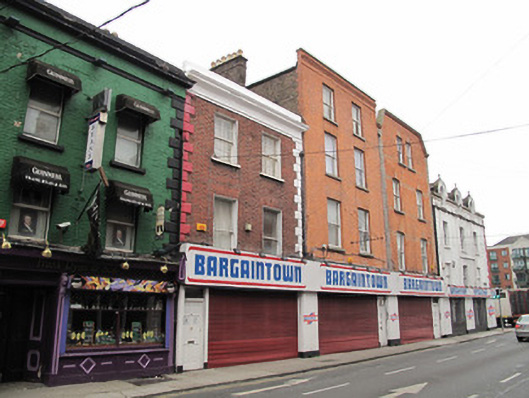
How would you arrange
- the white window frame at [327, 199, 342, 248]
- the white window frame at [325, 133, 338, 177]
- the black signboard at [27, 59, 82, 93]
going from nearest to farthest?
the black signboard at [27, 59, 82, 93]
the white window frame at [327, 199, 342, 248]
the white window frame at [325, 133, 338, 177]

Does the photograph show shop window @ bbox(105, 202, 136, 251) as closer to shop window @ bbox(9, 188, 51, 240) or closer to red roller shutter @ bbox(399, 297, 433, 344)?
shop window @ bbox(9, 188, 51, 240)

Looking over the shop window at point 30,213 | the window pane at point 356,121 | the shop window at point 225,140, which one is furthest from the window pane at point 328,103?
the shop window at point 30,213

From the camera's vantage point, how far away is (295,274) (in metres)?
17.7

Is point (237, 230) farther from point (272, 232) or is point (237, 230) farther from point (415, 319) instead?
point (415, 319)

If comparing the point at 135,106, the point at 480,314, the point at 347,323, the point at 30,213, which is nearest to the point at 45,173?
the point at 30,213

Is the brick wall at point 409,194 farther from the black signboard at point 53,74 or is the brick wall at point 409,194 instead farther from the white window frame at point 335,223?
the black signboard at point 53,74

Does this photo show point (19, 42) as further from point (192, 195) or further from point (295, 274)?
point (295, 274)

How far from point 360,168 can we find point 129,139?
14463mm

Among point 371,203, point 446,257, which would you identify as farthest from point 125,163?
point 446,257

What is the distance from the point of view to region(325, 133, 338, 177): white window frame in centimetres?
2177

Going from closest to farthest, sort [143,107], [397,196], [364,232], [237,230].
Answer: [143,107], [237,230], [364,232], [397,196]

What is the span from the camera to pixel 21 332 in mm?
11703

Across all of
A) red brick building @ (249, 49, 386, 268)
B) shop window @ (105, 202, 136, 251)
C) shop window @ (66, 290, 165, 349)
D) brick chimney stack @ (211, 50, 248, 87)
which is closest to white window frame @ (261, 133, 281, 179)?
red brick building @ (249, 49, 386, 268)

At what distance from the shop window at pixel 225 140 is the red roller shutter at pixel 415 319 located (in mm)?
14888
